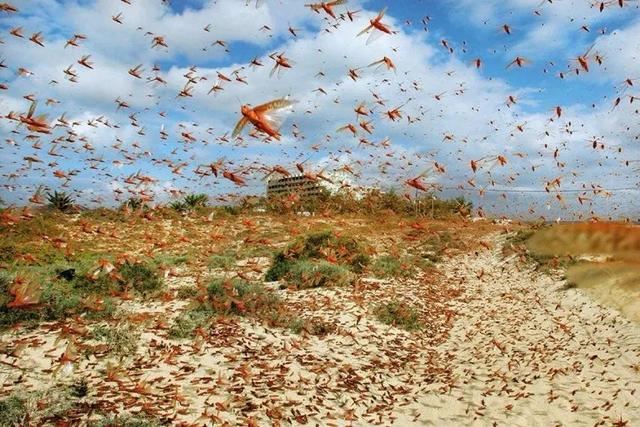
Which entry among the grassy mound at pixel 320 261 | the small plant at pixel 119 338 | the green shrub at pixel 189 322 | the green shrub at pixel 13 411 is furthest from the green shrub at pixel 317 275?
the green shrub at pixel 13 411

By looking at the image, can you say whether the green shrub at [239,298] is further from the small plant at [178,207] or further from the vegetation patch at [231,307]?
the small plant at [178,207]

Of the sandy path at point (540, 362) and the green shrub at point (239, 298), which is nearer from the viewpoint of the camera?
the sandy path at point (540, 362)

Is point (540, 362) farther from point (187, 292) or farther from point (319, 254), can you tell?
point (319, 254)

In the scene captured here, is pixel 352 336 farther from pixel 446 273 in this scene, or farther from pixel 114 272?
pixel 446 273

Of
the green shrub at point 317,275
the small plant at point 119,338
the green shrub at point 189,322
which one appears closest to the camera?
the small plant at point 119,338

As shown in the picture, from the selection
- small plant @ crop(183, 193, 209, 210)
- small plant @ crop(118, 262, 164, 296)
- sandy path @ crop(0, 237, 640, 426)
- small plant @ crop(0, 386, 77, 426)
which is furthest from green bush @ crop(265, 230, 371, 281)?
small plant @ crop(183, 193, 209, 210)

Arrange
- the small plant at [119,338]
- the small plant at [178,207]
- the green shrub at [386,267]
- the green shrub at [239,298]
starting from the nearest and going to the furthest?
the small plant at [119,338]
the green shrub at [239,298]
the green shrub at [386,267]
the small plant at [178,207]

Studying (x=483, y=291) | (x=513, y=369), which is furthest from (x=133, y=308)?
(x=483, y=291)

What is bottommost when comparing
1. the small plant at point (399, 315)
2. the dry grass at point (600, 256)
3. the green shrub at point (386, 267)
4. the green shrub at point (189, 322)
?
the green shrub at point (189, 322)
